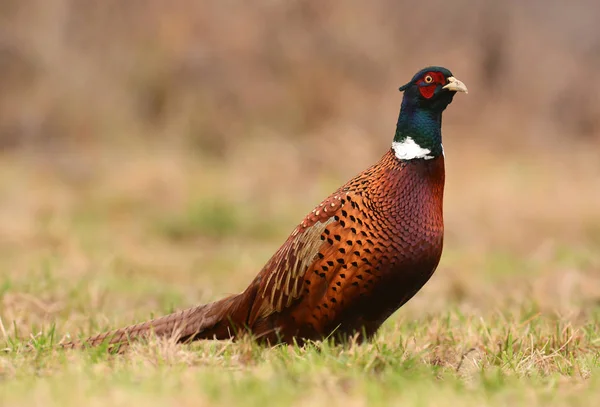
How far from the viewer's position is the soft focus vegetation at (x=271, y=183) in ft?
10.6

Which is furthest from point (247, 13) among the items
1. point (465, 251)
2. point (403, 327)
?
point (403, 327)

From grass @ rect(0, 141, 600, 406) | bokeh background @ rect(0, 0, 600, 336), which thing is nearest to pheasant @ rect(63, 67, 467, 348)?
grass @ rect(0, 141, 600, 406)

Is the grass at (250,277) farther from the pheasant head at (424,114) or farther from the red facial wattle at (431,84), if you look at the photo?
the red facial wattle at (431,84)

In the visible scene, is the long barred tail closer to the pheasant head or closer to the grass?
the grass

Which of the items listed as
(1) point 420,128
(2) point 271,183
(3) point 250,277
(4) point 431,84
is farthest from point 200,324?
(2) point 271,183

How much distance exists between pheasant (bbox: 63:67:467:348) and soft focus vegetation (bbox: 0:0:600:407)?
208 mm

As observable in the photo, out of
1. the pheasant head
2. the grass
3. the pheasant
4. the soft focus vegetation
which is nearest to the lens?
the grass

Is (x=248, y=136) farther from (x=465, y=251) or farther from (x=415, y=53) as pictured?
(x=465, y=251)

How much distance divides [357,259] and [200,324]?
76 centimetres

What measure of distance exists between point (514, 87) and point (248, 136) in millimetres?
3974

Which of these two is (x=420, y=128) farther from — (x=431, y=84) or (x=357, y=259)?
(x=357, y=259)

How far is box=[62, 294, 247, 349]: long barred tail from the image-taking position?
3.89 meters

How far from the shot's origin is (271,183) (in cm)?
1086

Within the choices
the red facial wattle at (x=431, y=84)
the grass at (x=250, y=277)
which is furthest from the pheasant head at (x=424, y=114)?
the grass at (x=250, y=277)
